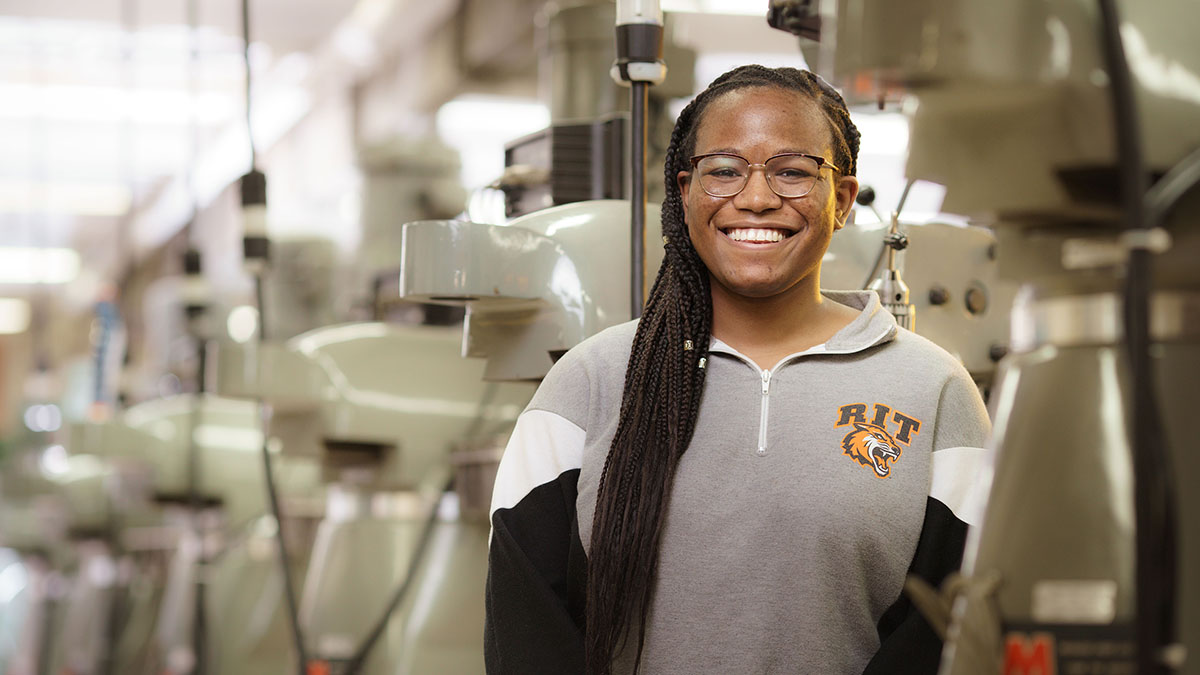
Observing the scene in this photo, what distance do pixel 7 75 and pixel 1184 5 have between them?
21.1 feet

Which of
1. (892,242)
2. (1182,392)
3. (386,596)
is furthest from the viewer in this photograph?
(386,596)

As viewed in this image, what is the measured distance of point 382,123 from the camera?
6441 millimetres

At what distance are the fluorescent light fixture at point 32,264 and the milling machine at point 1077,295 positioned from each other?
1096 cm

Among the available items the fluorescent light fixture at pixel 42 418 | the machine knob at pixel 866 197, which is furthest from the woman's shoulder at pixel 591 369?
the fluorescent light fixture at pixel 42 418

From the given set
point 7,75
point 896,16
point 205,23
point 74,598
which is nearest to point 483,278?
point 896,16

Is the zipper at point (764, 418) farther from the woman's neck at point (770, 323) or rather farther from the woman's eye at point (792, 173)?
the woman's eye at point (792, 173)

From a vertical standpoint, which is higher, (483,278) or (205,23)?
(205,23)

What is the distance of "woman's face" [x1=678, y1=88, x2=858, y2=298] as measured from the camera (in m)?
1.15

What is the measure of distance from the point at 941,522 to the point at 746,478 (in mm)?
155

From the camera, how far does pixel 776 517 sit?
44.9 inches

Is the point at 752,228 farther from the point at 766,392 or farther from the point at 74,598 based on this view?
the point at 74,598

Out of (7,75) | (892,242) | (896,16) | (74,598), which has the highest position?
(7,75)

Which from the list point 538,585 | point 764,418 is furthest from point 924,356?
point 538,585

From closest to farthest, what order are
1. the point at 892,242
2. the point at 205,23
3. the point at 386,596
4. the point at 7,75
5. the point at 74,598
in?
the point at 892,242, the point at 386,596, the point at 74,598, the point at 205,23, the point at 7,75
